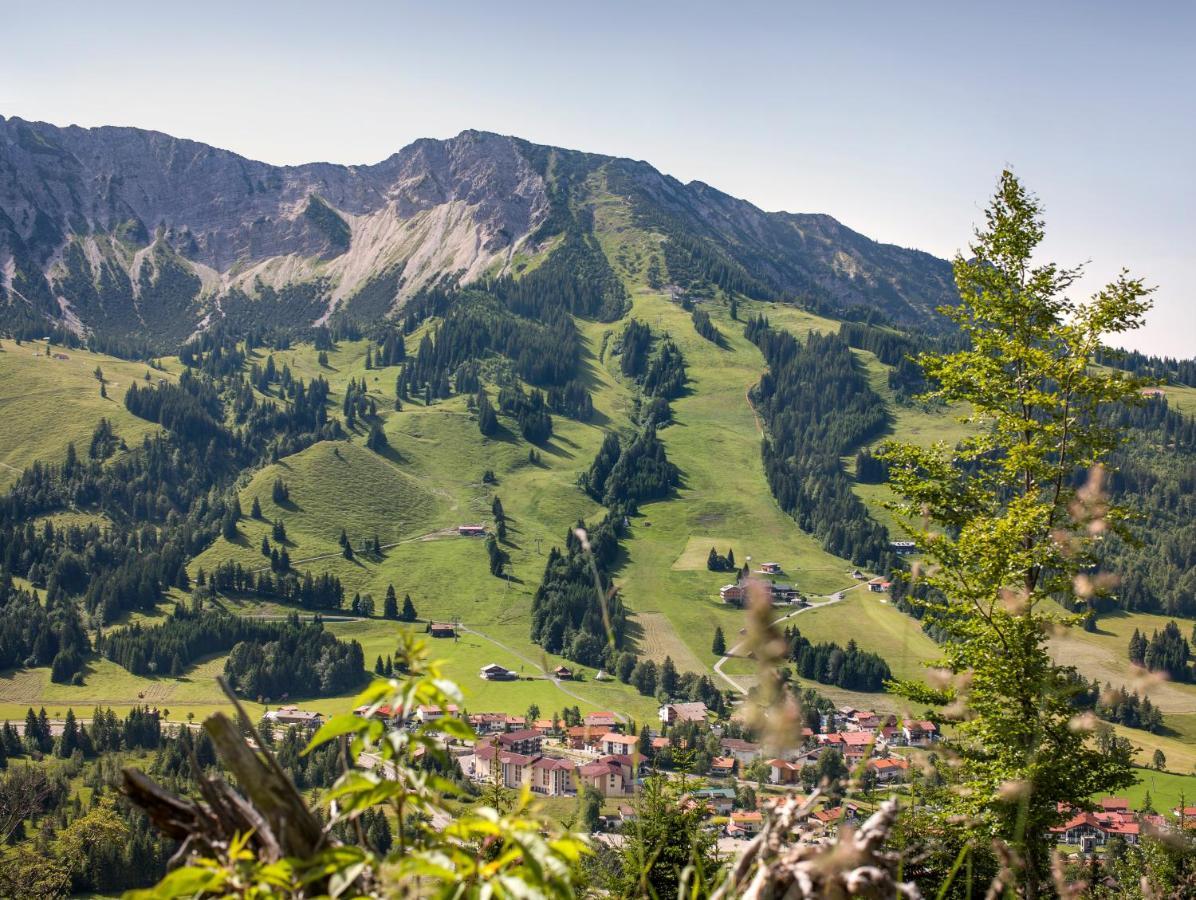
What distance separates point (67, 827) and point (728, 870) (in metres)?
96.0

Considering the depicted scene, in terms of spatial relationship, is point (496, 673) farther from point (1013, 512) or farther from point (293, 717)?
point (1013, 512)

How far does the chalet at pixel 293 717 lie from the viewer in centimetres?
12450

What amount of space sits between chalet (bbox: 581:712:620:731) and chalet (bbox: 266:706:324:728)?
3430 centimetres

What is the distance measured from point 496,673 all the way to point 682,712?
35329 mm

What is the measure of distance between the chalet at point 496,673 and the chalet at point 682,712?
93.7ft

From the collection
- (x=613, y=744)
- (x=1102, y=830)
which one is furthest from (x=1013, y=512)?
(x=613, y=744)

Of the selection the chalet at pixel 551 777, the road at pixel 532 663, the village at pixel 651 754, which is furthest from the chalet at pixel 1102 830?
the road at pixel 532 663

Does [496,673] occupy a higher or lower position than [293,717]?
higher

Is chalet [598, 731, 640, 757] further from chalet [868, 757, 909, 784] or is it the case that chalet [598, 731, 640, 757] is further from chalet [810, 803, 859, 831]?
chalet [810, 803, 859, 831]

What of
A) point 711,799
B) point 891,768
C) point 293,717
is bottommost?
point 293,717

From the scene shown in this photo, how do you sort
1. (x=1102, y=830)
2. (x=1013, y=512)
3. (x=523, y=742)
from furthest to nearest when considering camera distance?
(x=523, y=742)
(x=1102, y=830)
(x=1013, y=512)

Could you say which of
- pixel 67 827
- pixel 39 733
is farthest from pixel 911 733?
pixel 39 733

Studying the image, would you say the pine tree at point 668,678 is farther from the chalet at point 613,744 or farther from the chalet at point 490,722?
the chalet at point 613,744

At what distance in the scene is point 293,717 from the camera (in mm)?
131375
